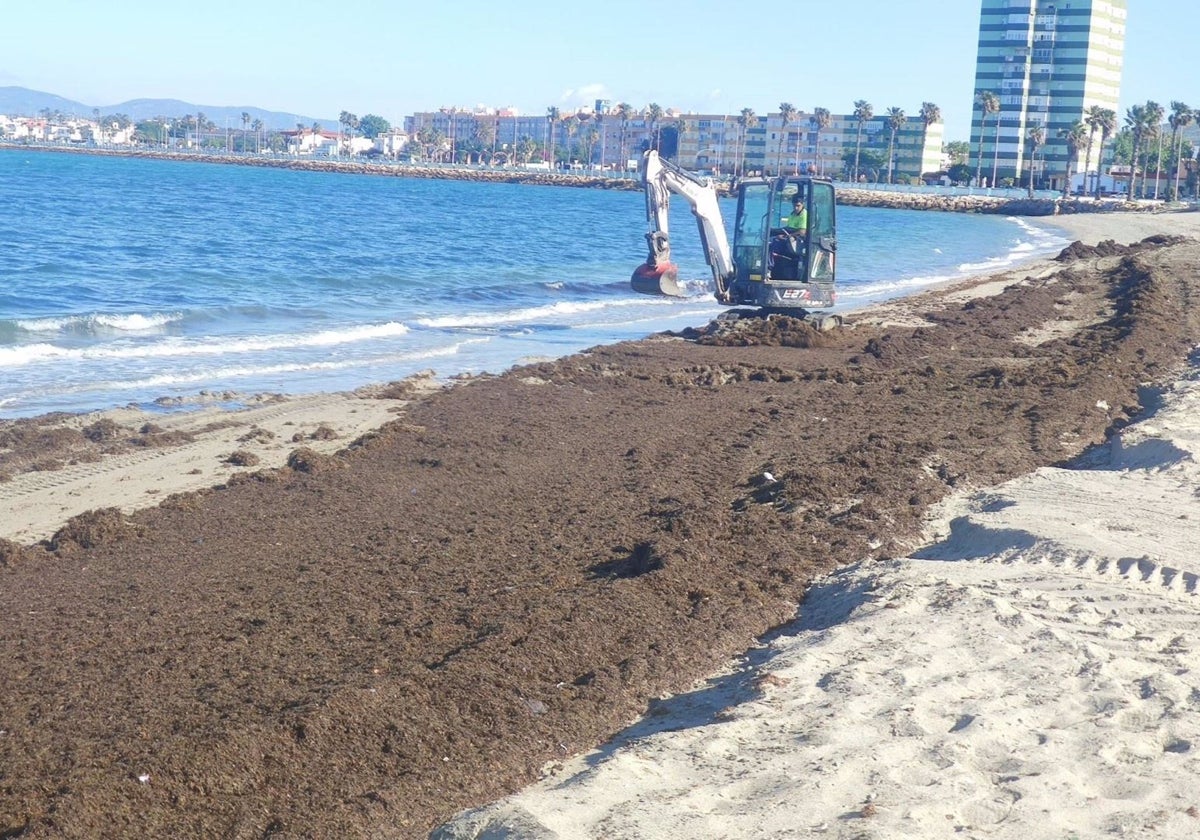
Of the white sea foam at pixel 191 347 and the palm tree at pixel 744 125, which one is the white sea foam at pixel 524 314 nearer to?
the white sea foam at pixel 191 347

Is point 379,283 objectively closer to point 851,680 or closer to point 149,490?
point 149,490

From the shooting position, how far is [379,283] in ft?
102

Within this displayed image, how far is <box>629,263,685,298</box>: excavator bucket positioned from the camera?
70.5ft

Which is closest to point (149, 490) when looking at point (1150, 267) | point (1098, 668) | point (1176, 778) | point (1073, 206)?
point (1098, 668)

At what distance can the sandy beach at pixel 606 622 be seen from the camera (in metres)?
4.75

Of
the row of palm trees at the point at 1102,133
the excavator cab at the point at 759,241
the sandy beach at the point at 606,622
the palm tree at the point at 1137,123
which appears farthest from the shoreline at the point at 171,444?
the palm tree at the point at 1137,123

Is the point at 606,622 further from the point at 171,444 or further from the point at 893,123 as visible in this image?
the point at 893,123

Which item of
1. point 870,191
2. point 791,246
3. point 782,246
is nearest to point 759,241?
point 782,246

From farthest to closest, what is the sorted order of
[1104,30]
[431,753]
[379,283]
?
1. [1104,30]
2. [379,283]
3. [431,753]

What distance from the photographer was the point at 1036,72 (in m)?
157

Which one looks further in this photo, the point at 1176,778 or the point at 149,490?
the point at 149,490

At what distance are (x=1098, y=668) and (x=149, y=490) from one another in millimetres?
7495

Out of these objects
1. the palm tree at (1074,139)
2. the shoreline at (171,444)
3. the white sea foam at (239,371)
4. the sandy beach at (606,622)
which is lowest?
the white sea foam at (239,371)

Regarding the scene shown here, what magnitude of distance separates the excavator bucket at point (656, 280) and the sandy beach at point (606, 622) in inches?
324
